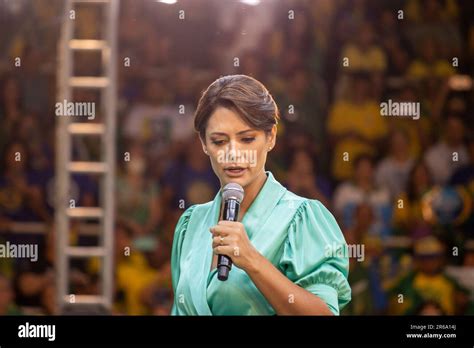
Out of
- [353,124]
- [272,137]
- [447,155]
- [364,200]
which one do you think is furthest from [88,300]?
[447,155]

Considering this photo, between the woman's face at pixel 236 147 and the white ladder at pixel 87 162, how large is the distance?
1.63 feet

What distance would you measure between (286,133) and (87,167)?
76cm

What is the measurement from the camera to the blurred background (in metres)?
4.31

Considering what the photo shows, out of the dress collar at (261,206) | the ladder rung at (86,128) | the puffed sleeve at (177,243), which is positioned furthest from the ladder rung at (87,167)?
the dress collar at (261,206)

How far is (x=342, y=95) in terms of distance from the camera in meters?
4.45

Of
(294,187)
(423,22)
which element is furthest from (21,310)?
(423,22)

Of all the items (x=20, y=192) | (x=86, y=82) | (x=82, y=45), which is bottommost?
(x=20, y=192)

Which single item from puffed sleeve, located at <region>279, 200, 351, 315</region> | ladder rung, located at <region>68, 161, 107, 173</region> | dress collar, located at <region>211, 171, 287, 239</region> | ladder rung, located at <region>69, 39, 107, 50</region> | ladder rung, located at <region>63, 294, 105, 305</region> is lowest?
ladder rung, located at <region>63, 294, 105, 305</region>

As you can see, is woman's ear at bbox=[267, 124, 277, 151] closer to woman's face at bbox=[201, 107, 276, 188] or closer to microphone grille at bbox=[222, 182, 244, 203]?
woman's face at bbox=[201, 107, 276, 188]

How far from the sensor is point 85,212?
14.3 feet

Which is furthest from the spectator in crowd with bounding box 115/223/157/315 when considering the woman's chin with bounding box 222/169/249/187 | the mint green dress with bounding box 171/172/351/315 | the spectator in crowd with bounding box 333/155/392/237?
the spectator in crowd with bounding box 333/155/392/237

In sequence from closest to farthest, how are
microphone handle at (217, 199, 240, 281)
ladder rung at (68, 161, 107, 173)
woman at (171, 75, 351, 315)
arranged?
microphone handle at (217, 199, 240, 281)
woman at (171, 75, 351, 315)
ladder rung at (68, 161, 107, 173)

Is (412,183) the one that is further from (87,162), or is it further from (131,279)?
(87,162)
